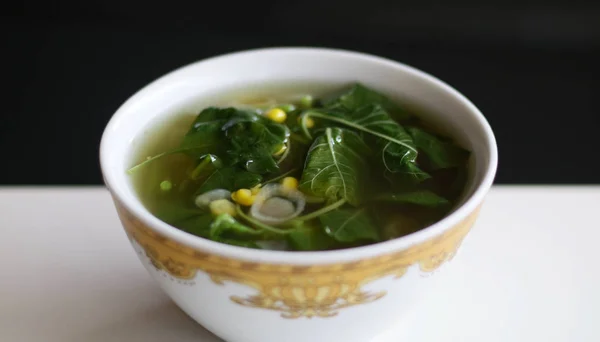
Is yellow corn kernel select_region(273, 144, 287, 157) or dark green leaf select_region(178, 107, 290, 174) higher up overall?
dark green leaf select_region(178, 107, 290, 174)

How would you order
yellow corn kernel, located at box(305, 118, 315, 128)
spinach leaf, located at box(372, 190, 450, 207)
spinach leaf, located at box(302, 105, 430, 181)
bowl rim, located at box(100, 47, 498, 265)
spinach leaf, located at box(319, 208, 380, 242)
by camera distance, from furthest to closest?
yellow corn kernel, located at box(305, 118, 315, 128), spinach leaf, located at box(302, 105, 430, 181), spinach leaf, located at box(372, 190, 450, 207), spinach leaf, located at box(319, 208, 380, 242), bowl rim, located at box(100, 47, 498, 265)

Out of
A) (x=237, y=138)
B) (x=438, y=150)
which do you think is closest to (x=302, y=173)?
(x=237, y=138)

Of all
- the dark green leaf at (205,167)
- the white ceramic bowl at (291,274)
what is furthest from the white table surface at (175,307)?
the dark green leaf at (205,167)

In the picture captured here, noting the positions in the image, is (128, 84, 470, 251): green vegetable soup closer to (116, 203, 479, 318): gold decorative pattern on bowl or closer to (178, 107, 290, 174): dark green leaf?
(178, 107, 290, 174): dark green leaf

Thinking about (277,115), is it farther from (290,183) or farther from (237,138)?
(290,183)

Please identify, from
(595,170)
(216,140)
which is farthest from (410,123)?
(595,170)

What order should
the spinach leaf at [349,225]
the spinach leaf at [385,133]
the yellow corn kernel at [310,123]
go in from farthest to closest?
the yellow corn kernel at [310,123], the spinach leaf at [385,133], the spinach leaf at [349,225]

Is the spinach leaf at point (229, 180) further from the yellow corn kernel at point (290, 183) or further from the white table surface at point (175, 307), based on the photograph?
the white table surface at point (175, 307)

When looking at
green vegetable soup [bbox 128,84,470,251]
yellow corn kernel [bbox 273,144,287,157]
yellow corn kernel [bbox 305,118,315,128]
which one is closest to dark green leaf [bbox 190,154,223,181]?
green vegetable soup [bbox 128,84,470,251]
